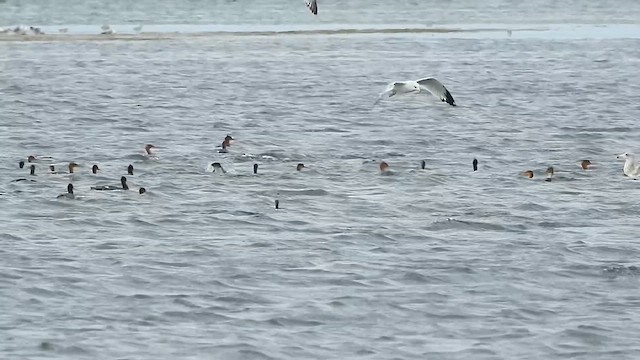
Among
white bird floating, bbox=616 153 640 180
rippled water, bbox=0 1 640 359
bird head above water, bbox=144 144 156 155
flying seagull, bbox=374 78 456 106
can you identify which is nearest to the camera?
rippled water, bbox=0 1 640 359

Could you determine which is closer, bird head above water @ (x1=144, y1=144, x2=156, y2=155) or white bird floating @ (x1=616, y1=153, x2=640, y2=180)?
white bird floating @ (x1=616, y1=153, x2=640, y2=180)

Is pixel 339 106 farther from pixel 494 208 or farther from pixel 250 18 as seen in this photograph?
pixel 250 18

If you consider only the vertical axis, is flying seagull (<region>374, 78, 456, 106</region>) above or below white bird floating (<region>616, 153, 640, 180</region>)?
above

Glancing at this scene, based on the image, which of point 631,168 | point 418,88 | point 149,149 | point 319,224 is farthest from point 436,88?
point 319,224

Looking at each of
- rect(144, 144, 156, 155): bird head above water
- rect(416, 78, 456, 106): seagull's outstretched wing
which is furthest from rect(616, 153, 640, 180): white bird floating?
rect(144, 144, 156, 155): bird head above water

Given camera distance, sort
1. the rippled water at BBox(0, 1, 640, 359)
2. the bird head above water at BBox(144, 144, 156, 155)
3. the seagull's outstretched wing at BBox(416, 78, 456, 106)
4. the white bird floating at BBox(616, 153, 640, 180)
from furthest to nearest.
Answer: the bird head above water at BBox(144, 144, 156, 155), the seagull's outstretched wing at BBox(416, 78, 456, 106), the white bird floating at BBox(616, 153, 640, 180), the rippled water at BBox(0, 1, 640, 359)

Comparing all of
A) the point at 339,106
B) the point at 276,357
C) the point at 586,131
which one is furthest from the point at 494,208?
the point at 339,106

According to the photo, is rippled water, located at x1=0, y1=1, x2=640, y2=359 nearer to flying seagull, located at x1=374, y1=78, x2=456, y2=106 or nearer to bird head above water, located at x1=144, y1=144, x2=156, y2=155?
bird head above water, located at x1=144, y1=144, x2=156, y2=155

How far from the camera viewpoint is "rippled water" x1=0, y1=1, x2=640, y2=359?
15.2 meters

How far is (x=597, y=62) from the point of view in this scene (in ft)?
176

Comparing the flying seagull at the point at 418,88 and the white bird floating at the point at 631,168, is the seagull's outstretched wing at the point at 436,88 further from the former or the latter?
the white bird floating at the point at 631,168

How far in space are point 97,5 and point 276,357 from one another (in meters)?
84.6

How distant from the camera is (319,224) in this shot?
857 inches

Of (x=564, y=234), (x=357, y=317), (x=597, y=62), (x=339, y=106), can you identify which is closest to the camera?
(x=357, y=317)
